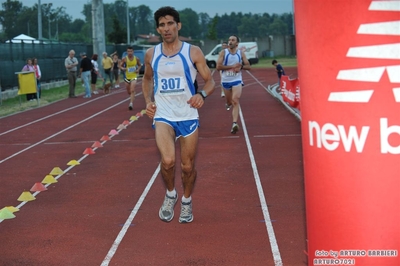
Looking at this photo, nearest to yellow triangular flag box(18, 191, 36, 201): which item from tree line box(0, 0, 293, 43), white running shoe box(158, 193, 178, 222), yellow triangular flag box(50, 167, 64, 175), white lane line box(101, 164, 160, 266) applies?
white lane line box(101, 164, 160, 266)

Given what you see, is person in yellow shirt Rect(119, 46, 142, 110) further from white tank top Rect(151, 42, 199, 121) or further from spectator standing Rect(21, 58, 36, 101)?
white tank top Rect(151, 42, 199, 121)

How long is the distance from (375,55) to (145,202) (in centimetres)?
622

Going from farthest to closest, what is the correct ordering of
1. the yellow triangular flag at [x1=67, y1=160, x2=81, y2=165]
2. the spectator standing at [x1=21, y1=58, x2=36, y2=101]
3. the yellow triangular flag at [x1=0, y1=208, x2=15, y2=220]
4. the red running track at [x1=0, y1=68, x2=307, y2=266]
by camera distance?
the spectator standing at [x1=21, y1=58, x2=36, y2=101], the yellow triangular flag at [x1=67, y1=160, x2=81, y2=165], the yellow triangular flag at [x1=0, y1=208, x2=15, y2=220], the red running track at [x1=0, y1=68, x2=307, y2=266]

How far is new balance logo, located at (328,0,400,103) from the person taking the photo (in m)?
2.80

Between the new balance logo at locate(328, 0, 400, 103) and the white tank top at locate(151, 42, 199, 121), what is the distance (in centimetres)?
428

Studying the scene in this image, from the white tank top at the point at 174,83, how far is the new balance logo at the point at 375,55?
168 inches

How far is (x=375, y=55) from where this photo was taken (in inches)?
111

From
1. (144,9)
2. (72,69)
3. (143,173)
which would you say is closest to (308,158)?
(143,173)

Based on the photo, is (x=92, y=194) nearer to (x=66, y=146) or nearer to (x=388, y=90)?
(x=66, y=146)

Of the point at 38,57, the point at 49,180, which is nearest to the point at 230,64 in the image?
the point at 49,180

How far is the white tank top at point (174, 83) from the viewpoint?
7.09 meters

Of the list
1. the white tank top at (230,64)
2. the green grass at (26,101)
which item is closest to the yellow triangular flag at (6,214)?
the white tank top at (230,64)

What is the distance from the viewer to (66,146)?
48.0 ft

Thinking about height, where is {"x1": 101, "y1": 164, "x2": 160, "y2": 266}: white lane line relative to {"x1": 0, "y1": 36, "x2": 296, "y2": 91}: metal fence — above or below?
below
